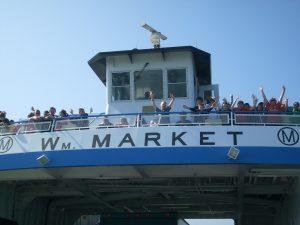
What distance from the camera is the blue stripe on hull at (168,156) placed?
1130 cm

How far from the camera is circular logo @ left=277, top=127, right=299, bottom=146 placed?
38.2ft

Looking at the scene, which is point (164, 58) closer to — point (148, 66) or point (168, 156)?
point (148, 66)

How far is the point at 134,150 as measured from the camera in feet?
38.6

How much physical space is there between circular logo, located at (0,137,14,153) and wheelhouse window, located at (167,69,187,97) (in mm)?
5888

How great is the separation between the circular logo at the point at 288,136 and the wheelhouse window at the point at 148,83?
5509 mm

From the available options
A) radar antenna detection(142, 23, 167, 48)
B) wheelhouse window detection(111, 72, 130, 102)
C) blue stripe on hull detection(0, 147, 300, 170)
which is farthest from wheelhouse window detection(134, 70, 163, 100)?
blue stripe on hull detection(0, 147, 300, 170)

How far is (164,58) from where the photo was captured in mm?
16609

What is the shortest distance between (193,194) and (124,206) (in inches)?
199

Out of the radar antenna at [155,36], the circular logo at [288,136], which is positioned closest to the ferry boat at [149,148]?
the circular logo at [288,136]

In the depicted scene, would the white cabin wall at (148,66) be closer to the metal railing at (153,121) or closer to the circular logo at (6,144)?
the metal railing at (153,121)

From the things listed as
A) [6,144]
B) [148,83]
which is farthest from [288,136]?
[6,144]

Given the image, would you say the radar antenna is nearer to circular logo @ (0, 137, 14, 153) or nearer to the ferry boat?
the ferry boat

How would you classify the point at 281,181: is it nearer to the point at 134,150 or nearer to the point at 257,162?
the point at 257,162

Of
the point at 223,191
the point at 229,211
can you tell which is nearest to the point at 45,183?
the point at 223,191
